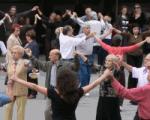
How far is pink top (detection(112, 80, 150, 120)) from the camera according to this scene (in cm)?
749

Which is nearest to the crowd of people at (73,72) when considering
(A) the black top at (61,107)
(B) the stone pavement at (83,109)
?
(A) the black top at (61,107)

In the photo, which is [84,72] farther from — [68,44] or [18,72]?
[18,72]

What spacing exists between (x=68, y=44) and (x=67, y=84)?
670 centimetres

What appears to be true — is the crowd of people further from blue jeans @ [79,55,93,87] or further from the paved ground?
the paved ground

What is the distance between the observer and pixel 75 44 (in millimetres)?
13352

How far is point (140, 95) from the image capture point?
756cm

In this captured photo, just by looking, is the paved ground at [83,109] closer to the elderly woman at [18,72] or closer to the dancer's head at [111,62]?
the elderly woman at [18,72]

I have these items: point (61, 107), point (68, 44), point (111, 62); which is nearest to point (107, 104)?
point (111, 62)

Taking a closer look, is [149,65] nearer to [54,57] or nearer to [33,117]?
[54,57]

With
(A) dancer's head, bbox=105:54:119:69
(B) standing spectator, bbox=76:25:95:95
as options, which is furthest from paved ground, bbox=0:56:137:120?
(A) dancer's head, bbox=105:54:119:69

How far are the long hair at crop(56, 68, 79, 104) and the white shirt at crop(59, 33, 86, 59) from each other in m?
6.45

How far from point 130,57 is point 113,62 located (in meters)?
6.16

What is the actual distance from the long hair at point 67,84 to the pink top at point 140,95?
0.89 m

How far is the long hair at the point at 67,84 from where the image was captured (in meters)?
6.59
